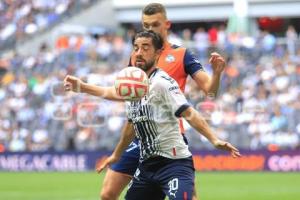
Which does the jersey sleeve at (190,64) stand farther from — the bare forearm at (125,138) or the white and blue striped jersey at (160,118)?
the white and blue striped jersey at (160,118)

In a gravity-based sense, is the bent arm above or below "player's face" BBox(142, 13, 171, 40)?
below

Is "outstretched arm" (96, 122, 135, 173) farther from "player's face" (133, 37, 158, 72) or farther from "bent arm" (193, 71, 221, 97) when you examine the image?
"player's face" (133, 37, 158, 72)

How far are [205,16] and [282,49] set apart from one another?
8309 millimetres

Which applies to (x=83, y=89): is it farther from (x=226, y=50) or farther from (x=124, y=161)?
(x=226, y=50)

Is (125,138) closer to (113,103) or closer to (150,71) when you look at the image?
(150,71)

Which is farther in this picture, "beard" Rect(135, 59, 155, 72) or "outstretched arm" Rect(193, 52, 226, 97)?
"outstretched arm" Rect(193, 52, 226, 97)

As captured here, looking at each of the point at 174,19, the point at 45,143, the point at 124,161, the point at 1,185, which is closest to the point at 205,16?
the point at 174,19

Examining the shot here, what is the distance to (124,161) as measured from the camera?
8828 mm

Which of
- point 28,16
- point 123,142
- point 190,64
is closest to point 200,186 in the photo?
point 190,64

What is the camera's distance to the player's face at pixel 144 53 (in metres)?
7.35

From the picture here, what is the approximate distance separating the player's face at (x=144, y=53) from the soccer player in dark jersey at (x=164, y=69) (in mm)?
419

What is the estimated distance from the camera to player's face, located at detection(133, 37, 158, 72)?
24.1 feet

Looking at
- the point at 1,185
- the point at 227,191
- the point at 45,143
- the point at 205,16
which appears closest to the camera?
the point at 227,191

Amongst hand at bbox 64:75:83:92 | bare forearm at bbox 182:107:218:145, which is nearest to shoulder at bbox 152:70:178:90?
bare forearm at bbox 182:107:218:145
